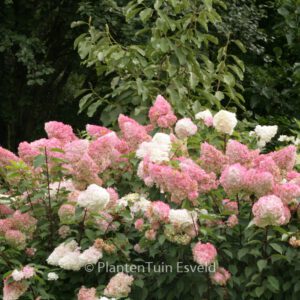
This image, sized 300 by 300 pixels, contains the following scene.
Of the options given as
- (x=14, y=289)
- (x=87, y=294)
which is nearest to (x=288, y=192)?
(x=87, y=294)

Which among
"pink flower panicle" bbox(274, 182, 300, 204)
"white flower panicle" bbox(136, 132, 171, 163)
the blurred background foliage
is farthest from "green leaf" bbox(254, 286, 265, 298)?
the blurred background foliage

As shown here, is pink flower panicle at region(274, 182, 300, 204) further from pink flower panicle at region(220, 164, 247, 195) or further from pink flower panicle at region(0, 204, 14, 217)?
pink flower panicle at region(0, 204, 14, 217)

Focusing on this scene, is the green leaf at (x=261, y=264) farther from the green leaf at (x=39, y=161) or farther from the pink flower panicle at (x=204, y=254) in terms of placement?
the green leaf at (x=39, y=161)

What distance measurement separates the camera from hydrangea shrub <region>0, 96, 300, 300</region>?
9.26 ft

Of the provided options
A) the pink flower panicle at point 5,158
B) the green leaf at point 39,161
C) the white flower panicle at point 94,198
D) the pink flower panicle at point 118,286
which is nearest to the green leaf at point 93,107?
the pink flower panicle at point 5,158

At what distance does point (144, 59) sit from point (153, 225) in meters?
2.35

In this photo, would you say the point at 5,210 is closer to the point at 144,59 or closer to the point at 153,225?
the point at 153,225

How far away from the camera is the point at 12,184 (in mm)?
3307

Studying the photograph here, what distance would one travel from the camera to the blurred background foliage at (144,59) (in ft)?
16.3

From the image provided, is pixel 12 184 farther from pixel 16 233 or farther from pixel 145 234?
pixel 145 234

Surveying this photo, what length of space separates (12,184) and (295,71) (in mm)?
4653

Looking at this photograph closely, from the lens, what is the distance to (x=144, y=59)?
16.4ft

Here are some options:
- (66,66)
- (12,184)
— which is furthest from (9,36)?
(12,184)

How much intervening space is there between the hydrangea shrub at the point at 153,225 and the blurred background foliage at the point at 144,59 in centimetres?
154
